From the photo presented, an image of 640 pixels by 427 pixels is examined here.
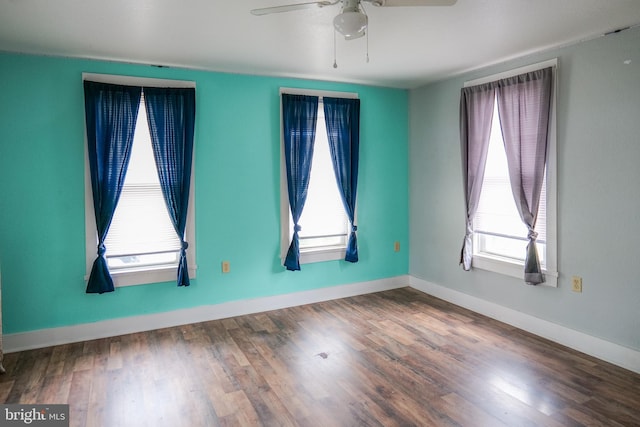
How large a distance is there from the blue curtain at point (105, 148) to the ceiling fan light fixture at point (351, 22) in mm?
2400

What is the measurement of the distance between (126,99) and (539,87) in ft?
11.8

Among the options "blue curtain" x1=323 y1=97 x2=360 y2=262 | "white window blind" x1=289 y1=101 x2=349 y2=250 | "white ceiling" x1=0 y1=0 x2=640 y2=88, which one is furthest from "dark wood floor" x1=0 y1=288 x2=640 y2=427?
A: "white ceiling" x1=0 y1=0 x2=640 y2=88

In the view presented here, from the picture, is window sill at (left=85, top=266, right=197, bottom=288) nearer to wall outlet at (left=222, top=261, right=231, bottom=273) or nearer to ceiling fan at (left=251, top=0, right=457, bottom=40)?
wall outlet at (left=222, top=261, right=231, bottom=273)

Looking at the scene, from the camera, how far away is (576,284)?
10.9 feet

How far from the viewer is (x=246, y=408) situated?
256 cm

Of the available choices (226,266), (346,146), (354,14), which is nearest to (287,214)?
(226,266)

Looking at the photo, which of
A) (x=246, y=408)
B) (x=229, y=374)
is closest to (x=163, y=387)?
(x=229, y=374)

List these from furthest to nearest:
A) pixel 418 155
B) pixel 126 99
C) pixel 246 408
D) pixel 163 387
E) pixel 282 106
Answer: pixel 418 155, pixel 282 106, pixel 126 99, pixel 163 387, pixel 246 408

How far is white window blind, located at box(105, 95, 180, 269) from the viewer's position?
12.2 feet

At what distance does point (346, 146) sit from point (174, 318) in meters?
2.57

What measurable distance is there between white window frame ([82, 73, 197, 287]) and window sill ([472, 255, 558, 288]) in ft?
9.43

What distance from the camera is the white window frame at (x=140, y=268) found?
3.60 metres

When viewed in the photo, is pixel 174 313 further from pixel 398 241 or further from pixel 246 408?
pixel 398 241

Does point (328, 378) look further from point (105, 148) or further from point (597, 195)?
point (105, 148)
